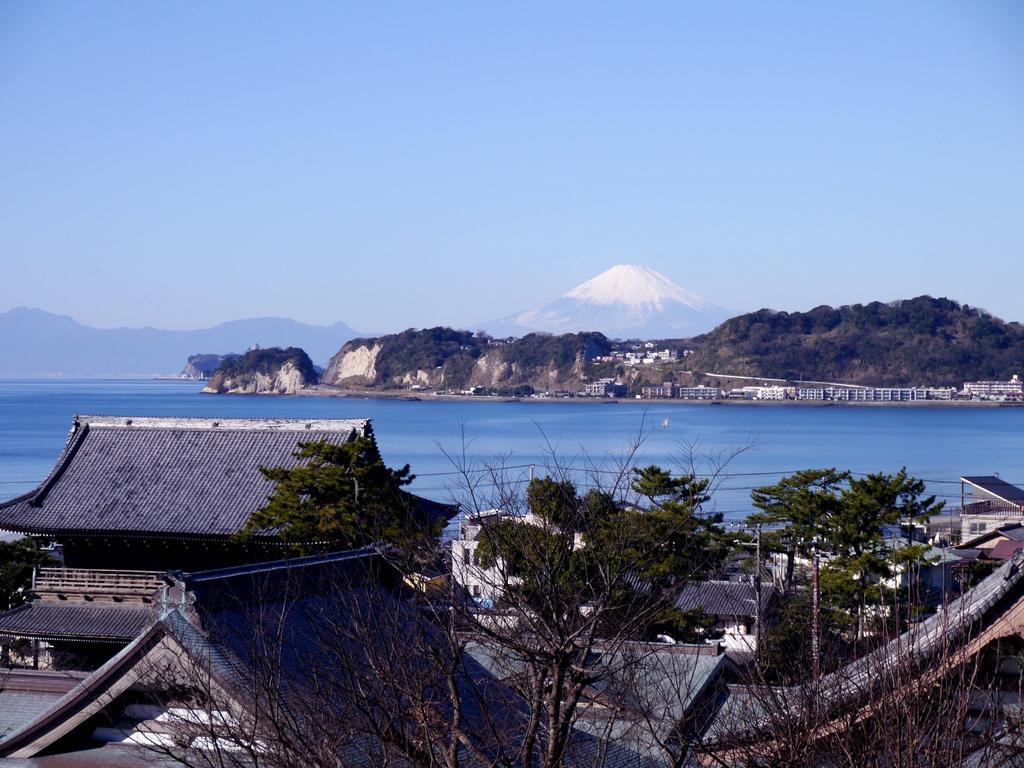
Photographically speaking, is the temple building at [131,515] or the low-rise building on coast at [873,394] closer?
the temple building at [131,515]

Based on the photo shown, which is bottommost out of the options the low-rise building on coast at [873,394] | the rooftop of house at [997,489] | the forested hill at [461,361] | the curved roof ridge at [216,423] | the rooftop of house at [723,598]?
the rooftop of house at [723,598]

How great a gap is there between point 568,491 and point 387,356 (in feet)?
451

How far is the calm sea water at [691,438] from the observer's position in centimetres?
4422

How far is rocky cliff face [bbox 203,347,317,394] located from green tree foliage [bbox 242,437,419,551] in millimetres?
129595

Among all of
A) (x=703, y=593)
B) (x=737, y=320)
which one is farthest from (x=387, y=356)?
(x=703, y=593)

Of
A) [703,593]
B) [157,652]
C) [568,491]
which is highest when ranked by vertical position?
[568,491]

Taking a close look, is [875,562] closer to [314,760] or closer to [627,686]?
[627,686]

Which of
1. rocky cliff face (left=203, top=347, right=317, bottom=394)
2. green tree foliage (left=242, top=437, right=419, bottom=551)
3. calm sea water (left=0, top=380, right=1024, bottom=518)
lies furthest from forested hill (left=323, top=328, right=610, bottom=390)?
green tree foliage (left=242, top=437, right=419, bottom=551)

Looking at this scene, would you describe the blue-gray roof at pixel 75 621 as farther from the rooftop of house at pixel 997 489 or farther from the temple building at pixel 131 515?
the rooftop of house at pixel 997 489

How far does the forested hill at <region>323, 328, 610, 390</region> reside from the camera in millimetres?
137875

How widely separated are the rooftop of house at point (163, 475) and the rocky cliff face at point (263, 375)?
12757cm

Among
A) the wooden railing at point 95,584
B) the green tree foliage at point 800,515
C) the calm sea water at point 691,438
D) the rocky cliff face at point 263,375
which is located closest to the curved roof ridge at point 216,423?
the wooden railing at point 95,584

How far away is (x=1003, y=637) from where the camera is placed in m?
A: 5.54

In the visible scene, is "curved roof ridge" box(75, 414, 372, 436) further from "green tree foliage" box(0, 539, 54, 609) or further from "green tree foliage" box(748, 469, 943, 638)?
"green tree foliage" box(748, 469, 943, 638)
